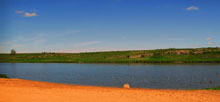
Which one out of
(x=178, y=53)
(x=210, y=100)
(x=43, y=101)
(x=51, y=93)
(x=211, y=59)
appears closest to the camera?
(x=43, y=101)

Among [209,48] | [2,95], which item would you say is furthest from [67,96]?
[209,48]

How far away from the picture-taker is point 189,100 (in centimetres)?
1551

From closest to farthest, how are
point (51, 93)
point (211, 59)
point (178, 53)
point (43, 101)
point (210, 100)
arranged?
point (43, 101)
point (210, 100)
point (51, 93)
point (211, 59)
point (178, 53)

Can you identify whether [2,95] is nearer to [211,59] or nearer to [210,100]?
[210,100]

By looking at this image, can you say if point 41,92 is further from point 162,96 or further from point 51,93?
point 162,96

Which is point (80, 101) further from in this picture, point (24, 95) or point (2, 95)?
point (2, 95)

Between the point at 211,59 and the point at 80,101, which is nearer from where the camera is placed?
the point at 80,101

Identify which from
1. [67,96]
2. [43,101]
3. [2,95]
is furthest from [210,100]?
[2,95]

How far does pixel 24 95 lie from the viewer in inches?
608

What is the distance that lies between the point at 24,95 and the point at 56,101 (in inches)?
108

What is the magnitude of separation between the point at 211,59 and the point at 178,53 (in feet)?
74.5

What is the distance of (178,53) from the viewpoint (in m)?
108

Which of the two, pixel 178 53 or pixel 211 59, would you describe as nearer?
pixel 211 59

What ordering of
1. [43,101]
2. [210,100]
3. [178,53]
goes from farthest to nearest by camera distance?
[178,53]
[210,100]
[43,101]
